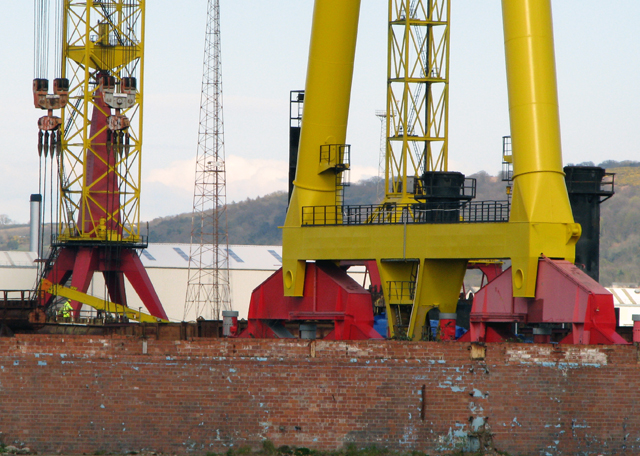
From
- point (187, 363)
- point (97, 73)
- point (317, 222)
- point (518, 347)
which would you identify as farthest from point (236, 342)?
point (97, 73)

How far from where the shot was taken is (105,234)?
160 ft

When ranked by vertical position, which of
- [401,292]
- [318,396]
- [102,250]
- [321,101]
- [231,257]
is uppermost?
[321,101]

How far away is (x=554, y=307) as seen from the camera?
26.2 meters

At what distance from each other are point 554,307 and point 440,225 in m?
4.18

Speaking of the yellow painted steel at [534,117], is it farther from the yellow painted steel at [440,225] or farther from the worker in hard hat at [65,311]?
the worker in hard hat at [65,311]

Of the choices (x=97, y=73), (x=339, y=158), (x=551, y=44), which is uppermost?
(x=97, y=73)

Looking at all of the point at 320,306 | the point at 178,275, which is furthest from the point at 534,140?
the point at 178,275

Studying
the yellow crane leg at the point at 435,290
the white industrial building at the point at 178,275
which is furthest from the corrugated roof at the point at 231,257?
the yellow crane leg at the point at 435,290

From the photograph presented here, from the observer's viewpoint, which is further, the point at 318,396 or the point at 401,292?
the point at 401,292

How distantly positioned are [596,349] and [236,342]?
8087mm

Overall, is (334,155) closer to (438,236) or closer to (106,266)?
(438,236)

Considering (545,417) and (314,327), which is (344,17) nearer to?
(314,327)

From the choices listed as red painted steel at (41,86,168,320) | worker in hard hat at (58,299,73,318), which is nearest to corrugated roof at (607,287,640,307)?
red painted steel at (41,86,168,320)

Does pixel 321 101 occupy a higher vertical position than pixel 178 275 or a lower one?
higher
